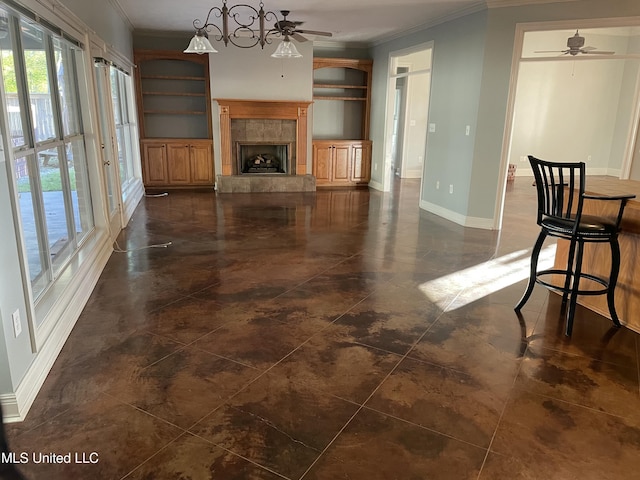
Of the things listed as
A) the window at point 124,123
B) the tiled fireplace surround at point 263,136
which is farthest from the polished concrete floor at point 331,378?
the tiled fireplace surround at point 263,136

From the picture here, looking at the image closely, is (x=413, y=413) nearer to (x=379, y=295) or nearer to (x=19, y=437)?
(x=379, y=295)

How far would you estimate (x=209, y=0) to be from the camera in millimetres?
5590

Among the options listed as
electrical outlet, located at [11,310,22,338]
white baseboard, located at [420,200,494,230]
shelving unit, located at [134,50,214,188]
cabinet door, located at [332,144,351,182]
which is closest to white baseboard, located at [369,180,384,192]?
cabinet door, located at [332,144,351,182]

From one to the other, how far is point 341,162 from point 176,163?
3181 millimetres

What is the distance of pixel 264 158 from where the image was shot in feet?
29.6

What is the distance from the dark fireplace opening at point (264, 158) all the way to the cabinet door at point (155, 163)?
4.61 ft

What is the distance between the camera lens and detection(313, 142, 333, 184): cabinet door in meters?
9.02

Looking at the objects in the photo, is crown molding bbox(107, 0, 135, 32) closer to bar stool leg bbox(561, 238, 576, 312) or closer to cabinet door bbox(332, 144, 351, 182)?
cabinet door bbox(332, 144, 351, 182)

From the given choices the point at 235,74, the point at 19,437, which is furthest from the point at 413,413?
the point at 235,74

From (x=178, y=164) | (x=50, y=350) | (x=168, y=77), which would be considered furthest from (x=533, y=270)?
(x=168, y=77)

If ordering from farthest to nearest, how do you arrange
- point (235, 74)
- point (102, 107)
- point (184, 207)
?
point (235, 74) < point (184, 207) < point (102, 107)

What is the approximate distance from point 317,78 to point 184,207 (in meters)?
4.06

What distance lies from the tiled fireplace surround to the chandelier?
122 cm

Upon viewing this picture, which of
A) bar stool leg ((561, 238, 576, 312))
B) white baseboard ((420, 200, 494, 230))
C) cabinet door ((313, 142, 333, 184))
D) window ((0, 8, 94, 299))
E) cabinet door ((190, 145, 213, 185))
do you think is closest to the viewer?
window ((0, 8, 94, 299))
